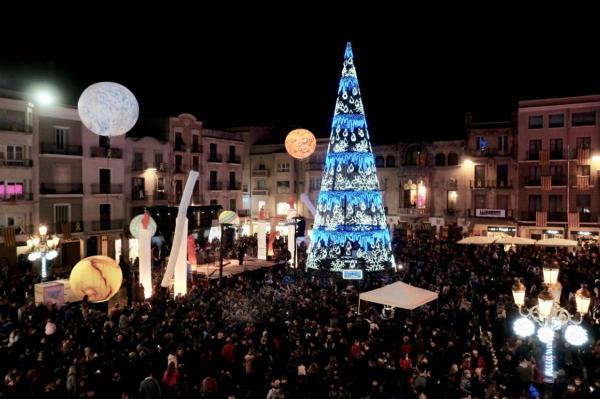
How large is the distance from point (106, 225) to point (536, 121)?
32005mm

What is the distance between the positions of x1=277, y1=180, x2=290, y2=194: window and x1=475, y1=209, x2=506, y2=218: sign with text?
17751 mm

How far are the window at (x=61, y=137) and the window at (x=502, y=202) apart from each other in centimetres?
3176

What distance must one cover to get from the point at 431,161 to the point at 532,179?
8112mm

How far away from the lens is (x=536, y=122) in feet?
126

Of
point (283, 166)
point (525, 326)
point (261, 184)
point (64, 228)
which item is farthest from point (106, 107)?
point (261, 184)

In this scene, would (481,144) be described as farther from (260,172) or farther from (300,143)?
(300,143)

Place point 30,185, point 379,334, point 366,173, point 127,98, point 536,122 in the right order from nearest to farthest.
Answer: point 379,334
point 127,98
point 366,173
point 30,185
point 536,122

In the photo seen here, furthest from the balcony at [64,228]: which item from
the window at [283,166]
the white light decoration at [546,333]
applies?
the white light decoration at [546,333]

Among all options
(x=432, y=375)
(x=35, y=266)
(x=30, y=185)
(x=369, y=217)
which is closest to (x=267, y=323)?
(x=432, y=375)

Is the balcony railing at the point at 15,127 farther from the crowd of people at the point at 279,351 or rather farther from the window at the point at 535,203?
the window at the point at 535,203

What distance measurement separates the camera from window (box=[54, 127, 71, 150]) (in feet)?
107

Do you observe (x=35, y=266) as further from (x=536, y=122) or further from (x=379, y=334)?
(x=536, y=122)

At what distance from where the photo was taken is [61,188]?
107ft

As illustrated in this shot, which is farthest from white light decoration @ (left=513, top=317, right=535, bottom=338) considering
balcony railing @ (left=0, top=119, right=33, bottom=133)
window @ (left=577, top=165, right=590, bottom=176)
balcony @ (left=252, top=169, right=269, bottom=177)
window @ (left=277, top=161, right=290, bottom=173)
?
balcony @ (left=252, top=169, right=269, bottom=177)
